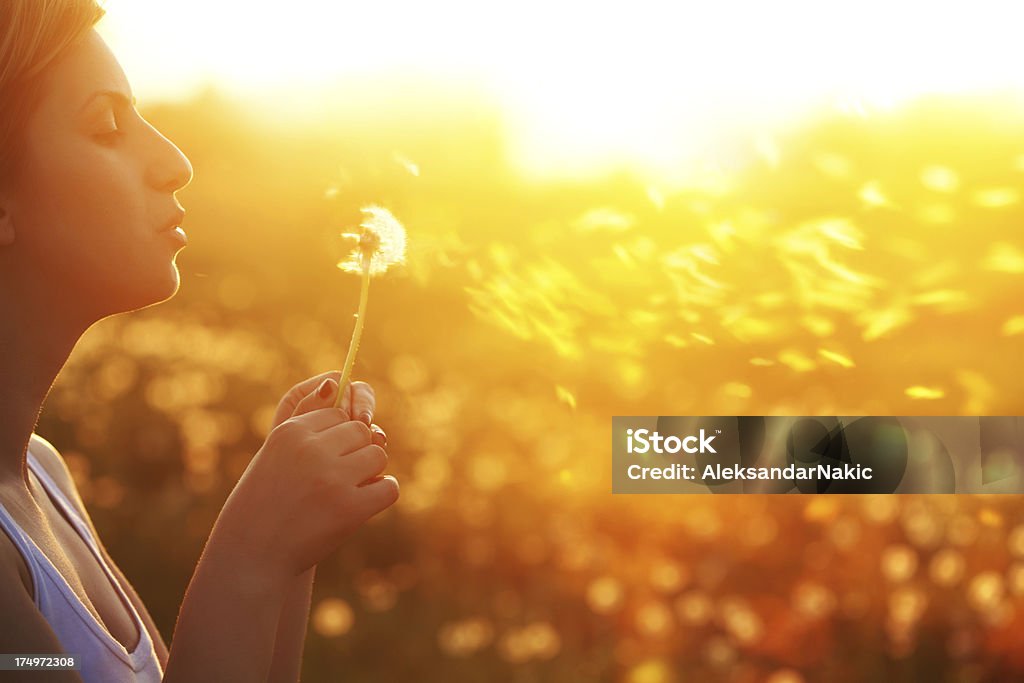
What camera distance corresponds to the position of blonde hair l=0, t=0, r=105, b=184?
1350 mm

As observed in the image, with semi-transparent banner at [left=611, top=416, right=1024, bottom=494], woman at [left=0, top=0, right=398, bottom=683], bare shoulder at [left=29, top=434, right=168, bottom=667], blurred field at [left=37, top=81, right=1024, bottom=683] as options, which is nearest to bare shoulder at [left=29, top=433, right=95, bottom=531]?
bare shoulder at [left=29, top=434, right=168, bottom=667]

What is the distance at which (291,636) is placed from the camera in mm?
1632

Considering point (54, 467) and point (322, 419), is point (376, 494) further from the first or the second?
point (54, 467)

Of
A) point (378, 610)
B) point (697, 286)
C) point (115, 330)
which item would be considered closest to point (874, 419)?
point (697, 286)

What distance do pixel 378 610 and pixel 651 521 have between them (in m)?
1.38

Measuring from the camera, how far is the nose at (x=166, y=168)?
145 cm

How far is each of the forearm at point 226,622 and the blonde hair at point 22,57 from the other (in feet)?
2.14

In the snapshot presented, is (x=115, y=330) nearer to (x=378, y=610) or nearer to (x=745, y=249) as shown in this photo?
(x=378, y=610)

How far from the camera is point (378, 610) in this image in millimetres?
4441

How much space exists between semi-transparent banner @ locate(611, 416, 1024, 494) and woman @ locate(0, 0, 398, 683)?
90.5 inches

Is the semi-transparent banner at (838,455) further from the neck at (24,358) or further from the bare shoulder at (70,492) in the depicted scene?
the neck at (24,358)

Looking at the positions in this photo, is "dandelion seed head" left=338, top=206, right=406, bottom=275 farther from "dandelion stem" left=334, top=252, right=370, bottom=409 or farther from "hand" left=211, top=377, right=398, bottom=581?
"hand" left=211, top=377, right=398, bottom=581

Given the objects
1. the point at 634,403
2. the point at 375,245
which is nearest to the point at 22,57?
the point at 375,245

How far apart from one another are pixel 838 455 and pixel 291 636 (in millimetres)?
2580
